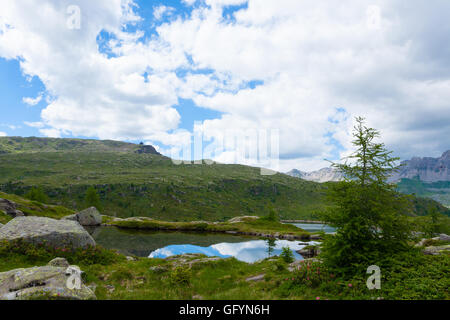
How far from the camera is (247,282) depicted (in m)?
15.6

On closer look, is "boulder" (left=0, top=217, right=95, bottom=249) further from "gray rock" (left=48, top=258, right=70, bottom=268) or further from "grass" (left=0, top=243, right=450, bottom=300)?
"gray rock" (left=48, top=258, right=70, bottom=268)

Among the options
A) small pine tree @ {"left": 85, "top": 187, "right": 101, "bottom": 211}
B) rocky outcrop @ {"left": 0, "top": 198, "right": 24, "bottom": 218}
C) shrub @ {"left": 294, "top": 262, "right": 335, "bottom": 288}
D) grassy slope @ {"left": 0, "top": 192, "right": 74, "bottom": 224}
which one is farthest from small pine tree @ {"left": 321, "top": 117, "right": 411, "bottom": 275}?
small pine tree @ {"left": 85, "top": 187, "right": 101, "bottom": 211}

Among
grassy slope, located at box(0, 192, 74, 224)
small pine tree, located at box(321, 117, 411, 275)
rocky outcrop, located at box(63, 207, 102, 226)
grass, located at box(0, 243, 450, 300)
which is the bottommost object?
rocky outcrop, located at box(63, 207, 102, 226)

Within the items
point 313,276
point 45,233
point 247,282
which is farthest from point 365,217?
point 45,233

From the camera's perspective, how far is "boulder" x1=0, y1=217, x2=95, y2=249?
20.4 metres

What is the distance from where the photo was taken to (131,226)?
77312 millimetres

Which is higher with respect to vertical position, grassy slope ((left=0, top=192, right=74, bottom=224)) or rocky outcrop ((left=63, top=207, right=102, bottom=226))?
grassy slope ((left=0, top=192, right=74, bottom=224))

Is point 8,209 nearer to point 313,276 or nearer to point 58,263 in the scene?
point 58,263

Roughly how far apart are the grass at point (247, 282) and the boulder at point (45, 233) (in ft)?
2.66

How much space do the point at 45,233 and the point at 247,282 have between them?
18.5 meters

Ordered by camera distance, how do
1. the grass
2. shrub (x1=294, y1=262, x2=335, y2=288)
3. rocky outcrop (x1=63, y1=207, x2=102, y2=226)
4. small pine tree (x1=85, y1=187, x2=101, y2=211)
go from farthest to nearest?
1. small pine tree (x1=85, y1=187, x2=101, y2=211)
2. rocky outcrop (x1=63, y1=207, x2=102, y2=226)
3. shrub (x1=294, y1=262, x2=335, y2=288)
4. the grass

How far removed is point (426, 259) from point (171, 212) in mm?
189675

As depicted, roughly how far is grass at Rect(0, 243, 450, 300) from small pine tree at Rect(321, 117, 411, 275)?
917 millimetres
